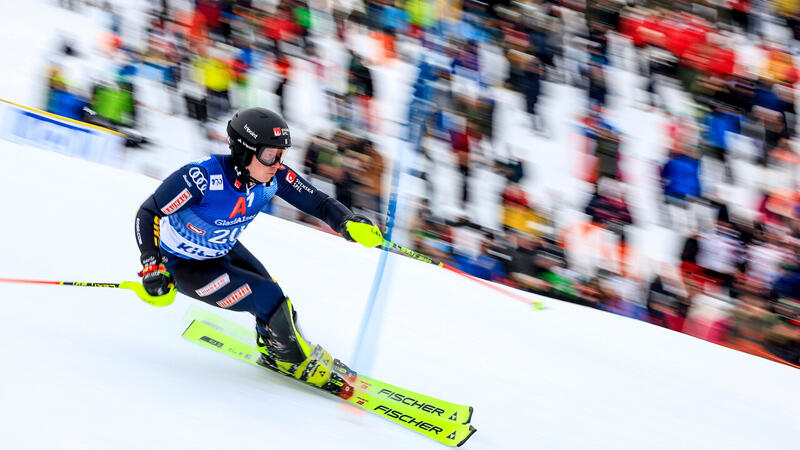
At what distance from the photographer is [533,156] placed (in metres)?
6.38

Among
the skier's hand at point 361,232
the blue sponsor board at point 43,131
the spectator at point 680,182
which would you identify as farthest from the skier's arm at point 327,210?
the blue sponsor board at point 43,131

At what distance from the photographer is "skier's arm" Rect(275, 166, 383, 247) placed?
338cm

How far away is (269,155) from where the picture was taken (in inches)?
117

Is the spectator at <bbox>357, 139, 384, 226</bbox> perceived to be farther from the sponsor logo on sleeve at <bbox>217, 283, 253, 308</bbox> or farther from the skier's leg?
the sponsor logo on sleeve at <bbox>217, 283, 253, 308</bbox>

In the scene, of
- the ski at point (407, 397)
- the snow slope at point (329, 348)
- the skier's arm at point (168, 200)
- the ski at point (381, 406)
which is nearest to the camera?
the snow slope at point (329, 348)

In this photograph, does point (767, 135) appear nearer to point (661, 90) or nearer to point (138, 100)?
point (661, 90)

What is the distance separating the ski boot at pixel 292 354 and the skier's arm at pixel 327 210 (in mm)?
451

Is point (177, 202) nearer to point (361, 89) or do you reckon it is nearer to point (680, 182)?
point (361, 89)

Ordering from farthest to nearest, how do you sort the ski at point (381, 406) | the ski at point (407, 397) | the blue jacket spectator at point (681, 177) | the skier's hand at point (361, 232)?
the blue jacket spectator at point (681, 177)
the skier's hand at point (361, 232)
the ski at point (407, 397)
the ski at point (381, 406)

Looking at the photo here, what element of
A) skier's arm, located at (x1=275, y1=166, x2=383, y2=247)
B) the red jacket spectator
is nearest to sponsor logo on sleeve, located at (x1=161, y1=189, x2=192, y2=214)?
skier's arm, located at (x1=275, y1=166, x2=383, y2=247)

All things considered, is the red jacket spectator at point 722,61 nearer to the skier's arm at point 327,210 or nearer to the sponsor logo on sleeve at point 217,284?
the skier's arm at point 327,210

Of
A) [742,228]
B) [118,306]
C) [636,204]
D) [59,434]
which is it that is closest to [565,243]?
[636,204]

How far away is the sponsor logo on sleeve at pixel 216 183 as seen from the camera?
3006 mm

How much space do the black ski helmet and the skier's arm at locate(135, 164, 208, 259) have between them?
197 mm
